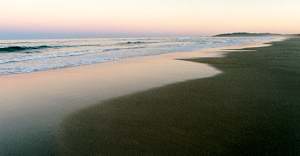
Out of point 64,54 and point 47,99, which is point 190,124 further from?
point 64,54

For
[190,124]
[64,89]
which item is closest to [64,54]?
[64,89]

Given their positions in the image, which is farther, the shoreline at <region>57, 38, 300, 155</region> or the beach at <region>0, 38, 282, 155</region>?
the beach at <region>0, 38, 282, 155</region>

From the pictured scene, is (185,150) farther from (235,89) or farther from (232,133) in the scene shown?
(235,89)

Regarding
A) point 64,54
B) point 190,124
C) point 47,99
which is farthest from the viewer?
point 64,54

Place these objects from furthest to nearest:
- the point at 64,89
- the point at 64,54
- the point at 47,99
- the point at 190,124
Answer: the point at 64,54 → the point at 64,89 → the point at 47,99 → the point at 190,124

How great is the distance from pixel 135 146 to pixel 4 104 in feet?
13.3

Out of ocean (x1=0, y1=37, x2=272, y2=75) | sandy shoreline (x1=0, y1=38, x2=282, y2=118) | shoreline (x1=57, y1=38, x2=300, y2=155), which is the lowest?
shoreline (x1=57, y1=38, x2=300, y2=155)

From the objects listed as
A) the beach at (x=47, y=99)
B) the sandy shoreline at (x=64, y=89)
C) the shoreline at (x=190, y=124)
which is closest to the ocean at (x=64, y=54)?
the sandy shoreline at (x=64, y=89)

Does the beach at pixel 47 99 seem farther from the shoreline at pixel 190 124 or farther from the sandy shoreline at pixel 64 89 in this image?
the shoreline at pixel 190 124

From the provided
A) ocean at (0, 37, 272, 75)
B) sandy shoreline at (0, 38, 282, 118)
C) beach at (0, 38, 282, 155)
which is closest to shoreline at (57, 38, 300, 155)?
beach at (0, 38, 282, 155)

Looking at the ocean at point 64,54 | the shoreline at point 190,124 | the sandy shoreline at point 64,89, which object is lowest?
the shoreline at point 190,124

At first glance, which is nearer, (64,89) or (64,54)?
(64,89)

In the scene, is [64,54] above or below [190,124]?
above

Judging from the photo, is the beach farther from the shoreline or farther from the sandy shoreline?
the shoreline
